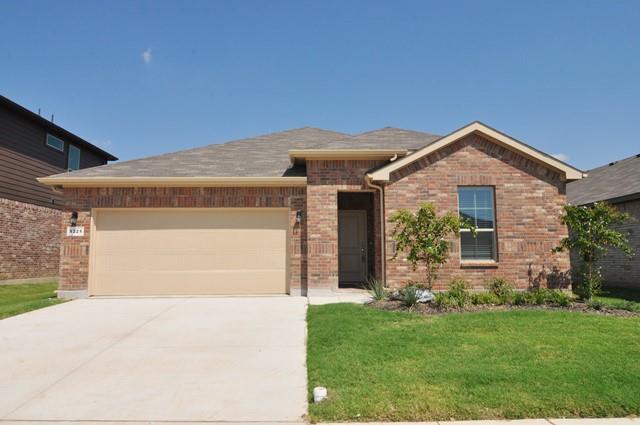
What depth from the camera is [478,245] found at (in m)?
10.2

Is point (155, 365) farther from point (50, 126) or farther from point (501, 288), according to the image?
point (50, 126)

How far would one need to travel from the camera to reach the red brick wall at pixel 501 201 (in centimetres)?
1005

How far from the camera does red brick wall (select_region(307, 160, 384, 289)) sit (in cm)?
1065

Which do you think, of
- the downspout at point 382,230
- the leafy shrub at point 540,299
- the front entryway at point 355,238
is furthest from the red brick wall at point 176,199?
the leafy shrub at point 540,299

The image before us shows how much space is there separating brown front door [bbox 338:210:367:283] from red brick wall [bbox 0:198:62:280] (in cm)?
1333

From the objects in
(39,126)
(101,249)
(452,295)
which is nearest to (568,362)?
(452,295)

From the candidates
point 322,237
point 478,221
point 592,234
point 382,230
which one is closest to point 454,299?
point 382,230

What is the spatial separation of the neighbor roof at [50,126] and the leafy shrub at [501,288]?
18.8 metres

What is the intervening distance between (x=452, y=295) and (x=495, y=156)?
4.12 metres

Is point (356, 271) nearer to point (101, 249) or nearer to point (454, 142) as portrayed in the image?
point (454, 142)

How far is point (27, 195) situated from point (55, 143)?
12.2 ft

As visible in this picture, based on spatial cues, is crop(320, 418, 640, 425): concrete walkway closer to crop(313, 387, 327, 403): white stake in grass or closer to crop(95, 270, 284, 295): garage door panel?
crop(313, 387, 327, 403): white stake in grass

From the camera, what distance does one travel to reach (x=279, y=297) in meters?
10.7

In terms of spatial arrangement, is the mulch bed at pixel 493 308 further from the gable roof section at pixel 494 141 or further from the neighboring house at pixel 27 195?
the neighboring house at pixel 27 195
